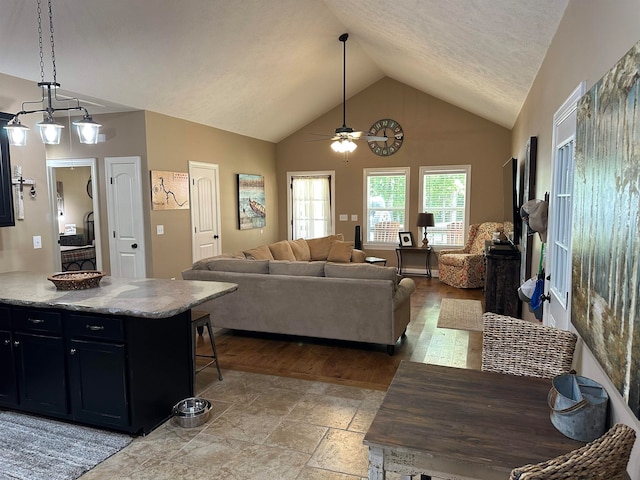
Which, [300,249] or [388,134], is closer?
[300,249]

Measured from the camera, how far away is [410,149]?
8.79 meters

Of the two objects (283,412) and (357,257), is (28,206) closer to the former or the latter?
(283,412)

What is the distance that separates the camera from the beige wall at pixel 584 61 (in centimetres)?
136

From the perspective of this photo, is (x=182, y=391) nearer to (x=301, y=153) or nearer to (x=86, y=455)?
(x=86, y=455)

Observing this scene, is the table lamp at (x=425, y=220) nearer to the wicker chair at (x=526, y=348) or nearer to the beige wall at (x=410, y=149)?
the beige wall at (x=410, y=149)

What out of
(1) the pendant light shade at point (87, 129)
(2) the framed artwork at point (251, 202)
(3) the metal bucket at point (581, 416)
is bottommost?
(3) the metal bucket at point (581, 416)

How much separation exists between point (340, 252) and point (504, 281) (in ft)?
10.3

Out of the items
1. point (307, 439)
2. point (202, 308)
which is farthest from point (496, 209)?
point (307, 439)

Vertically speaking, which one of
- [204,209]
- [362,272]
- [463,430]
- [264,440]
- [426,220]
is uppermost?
[204,209]

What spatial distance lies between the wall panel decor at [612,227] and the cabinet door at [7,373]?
3.62 meters

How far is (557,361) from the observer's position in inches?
73.7

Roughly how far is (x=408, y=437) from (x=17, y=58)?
4.87m

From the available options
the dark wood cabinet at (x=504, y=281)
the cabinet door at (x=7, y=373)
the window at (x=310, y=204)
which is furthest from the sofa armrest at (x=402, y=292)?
the window at (x=310, y=204)

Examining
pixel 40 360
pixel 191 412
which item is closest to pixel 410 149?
pixel 191 412
